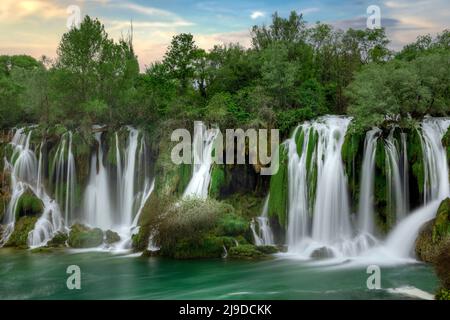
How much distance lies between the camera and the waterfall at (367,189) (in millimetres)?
24906

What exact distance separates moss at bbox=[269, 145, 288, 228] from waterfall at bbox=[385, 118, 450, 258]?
17.4 feet

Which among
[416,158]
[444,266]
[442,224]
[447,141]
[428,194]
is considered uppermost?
[447,141]

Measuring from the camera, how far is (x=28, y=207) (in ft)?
105

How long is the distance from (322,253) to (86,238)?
1262 cm

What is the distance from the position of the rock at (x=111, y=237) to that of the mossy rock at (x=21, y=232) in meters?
4.64

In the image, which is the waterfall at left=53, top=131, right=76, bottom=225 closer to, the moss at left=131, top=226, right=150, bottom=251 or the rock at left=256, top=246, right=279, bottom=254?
the moss at left=131, top=226, right=150, bottom=251

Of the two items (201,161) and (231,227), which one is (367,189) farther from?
(201,161)

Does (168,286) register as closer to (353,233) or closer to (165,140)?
(353,233)

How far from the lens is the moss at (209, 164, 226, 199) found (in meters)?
28.7

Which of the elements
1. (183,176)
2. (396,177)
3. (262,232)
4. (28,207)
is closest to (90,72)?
(28,207)

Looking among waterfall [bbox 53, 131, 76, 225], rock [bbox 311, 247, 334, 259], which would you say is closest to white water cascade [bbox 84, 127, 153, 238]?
waterfall [bbox 53, 131, 76, 225]

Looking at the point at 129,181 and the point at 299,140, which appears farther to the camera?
the point at 129,181

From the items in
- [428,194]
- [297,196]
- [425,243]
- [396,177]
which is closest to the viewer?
[425,243]
